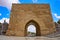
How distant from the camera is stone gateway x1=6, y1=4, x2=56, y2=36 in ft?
51.7

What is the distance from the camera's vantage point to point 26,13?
1691cm

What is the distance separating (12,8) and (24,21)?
3.05m

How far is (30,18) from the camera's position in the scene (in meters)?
16.6

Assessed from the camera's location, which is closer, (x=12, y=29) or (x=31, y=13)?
(x=12, y=29)

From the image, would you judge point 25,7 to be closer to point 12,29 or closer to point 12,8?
point 12,8

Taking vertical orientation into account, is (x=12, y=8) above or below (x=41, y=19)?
above

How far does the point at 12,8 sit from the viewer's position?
57.3ft

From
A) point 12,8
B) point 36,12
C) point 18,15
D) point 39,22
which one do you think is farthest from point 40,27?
point 12,8

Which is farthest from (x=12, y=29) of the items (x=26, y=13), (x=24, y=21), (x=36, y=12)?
(x=36, y=12)

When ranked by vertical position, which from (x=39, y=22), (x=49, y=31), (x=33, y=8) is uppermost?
(x=33, y=8)

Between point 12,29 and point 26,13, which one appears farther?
point 26,13

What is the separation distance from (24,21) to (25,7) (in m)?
2.35

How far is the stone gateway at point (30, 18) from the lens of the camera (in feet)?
51.7

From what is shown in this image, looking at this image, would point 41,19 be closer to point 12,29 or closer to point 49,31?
point 49,31
